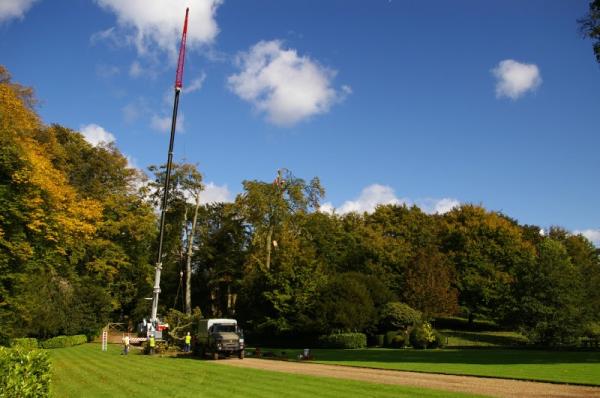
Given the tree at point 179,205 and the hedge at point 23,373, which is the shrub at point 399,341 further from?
the hedge at point 23,373

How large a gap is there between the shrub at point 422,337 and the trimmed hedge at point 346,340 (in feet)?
13.2

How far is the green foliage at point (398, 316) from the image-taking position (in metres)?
44.9

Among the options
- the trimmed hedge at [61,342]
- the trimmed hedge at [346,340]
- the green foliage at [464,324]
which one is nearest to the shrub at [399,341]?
the trimmed hedge at [346,340]

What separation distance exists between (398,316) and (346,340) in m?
5.63

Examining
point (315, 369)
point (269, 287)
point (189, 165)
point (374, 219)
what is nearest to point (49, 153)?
point (189, 165)

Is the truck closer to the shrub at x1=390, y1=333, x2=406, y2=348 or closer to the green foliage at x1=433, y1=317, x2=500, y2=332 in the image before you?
the shrub at x1=390, y1=333, x2=406, y2=348

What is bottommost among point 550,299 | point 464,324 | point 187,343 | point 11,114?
point 187,343

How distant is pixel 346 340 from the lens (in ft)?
139

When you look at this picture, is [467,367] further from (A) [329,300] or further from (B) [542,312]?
(A) [329,300]

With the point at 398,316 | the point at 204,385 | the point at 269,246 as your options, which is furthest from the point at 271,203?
the point at 204,385

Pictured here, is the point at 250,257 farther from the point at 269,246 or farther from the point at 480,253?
the point at 480,253

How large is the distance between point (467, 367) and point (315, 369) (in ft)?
21.5

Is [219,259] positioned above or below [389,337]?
above

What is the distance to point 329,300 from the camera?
148ft
